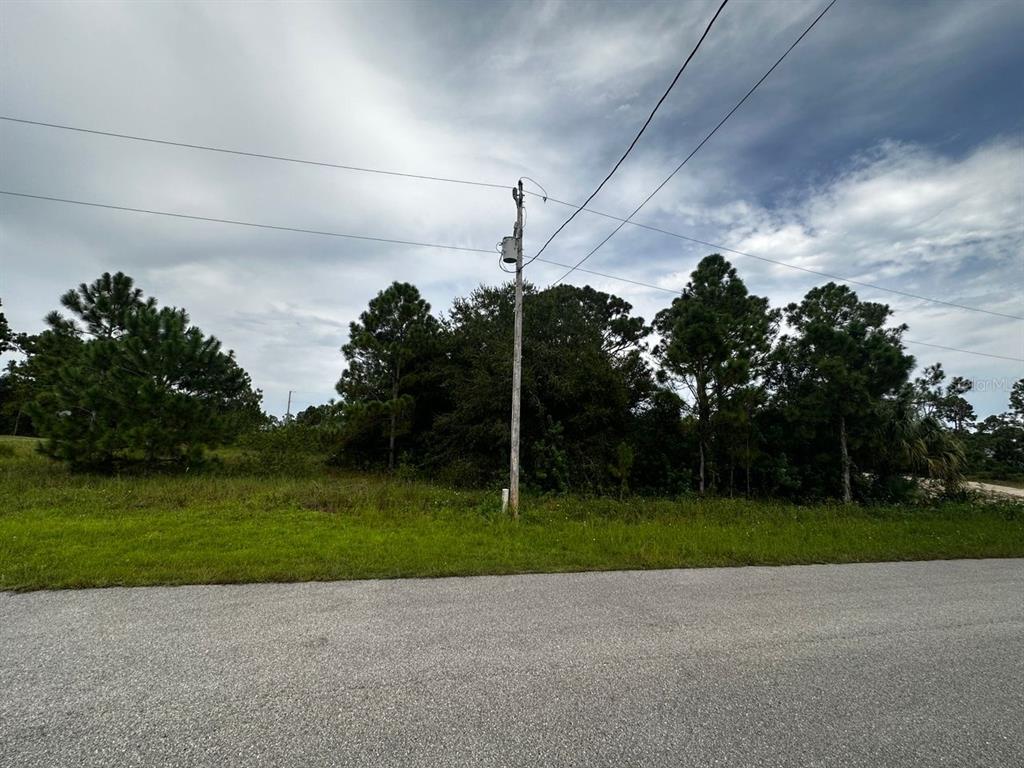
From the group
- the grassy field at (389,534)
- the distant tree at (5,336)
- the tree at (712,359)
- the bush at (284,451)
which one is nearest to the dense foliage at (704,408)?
the tree at (712,359)

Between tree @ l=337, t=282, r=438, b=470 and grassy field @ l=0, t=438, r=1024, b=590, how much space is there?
25.2 feet

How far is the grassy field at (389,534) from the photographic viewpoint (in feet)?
16.6

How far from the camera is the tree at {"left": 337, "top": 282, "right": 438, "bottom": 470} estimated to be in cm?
1878

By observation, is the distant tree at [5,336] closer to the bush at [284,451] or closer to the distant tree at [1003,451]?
the bush at [284,451]

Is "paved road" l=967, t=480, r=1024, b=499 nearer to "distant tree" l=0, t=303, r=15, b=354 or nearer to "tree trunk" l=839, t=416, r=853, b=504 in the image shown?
"tree trunk" l=839, t=416, r=853, b=504

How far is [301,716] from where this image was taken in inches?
93.9

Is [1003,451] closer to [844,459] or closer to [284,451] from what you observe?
[844,459]

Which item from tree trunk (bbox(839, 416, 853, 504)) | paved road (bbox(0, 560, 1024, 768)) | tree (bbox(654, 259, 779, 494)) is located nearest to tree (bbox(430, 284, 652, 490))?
tree (bbox(654, 259, 779, 494))

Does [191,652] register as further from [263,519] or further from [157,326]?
[157,326]

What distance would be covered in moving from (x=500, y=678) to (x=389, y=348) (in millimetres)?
16806

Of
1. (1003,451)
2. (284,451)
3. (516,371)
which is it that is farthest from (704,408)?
(1003,451)

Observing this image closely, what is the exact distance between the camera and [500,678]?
2.83 metres

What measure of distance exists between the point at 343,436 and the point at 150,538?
13.0m

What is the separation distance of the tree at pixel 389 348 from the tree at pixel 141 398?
4866 millimetres
